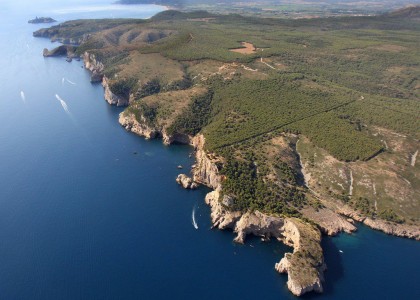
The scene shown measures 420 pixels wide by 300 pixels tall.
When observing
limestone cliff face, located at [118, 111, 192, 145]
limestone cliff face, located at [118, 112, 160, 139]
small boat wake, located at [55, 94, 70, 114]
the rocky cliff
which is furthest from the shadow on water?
small boat wake, located at [55, 94, 70, 114]

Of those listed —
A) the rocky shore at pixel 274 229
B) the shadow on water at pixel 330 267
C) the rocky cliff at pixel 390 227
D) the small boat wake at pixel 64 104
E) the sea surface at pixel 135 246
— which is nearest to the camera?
the shadow on water at pixel 330 267

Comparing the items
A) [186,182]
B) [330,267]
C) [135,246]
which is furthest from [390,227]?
[135,246]

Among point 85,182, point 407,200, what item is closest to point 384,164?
point 407,200

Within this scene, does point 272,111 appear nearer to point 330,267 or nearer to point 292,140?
point 292,140

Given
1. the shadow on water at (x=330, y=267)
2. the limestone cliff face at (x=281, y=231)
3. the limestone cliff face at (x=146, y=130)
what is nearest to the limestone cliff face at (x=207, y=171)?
the limestone cliff face at (x=281, y=231)

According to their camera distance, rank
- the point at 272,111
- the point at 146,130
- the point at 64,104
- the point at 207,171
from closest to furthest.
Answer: the point at 207,171
the point at 272,111
the point at 146,130
the point at 64,104

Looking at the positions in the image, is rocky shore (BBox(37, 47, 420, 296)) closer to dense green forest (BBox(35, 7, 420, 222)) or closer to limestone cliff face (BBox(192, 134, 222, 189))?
limestone cliff face (BBox(192, 134, 222, 189))

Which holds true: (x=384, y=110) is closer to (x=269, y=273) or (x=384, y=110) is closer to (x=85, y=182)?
(x=269, y=273)

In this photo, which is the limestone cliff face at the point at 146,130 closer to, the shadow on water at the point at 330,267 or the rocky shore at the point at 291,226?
the rocky shore at the point at 291,226
